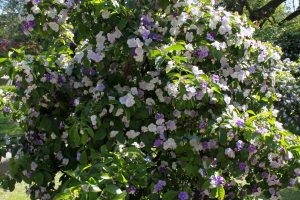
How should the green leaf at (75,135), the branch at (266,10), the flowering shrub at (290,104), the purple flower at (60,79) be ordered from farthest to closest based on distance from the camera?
the branch at (266,10) < the flowering shrub at (290,104) < the purple flower at (60,79) < the green leaf at (75,135)

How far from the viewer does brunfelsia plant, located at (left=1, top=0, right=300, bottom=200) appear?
2.30 m

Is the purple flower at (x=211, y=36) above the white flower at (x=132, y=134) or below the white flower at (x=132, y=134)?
above

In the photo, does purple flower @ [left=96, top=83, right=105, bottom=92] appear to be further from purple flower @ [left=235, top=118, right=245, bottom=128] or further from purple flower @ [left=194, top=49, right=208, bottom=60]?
purple flower @ [left=235, top=118, right=245, bottom=128]

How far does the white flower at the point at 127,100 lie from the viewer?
2.29m

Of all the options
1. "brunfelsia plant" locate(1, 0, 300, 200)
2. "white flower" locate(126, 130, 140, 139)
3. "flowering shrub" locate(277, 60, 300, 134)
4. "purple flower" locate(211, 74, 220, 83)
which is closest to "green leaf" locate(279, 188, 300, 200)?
"flowering shrub" locate(277, 60, 300, 134)

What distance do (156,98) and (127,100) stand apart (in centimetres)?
27

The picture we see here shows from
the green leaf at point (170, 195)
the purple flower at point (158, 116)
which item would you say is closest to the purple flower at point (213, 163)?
the green leaf at point (170, 195)

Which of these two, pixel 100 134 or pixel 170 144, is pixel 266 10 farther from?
pixel 100 134

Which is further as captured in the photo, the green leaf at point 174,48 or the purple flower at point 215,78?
the purple flower at point 215,78

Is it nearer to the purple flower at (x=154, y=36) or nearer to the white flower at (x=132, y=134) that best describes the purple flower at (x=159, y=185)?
the white flower at (x=132, y=134)

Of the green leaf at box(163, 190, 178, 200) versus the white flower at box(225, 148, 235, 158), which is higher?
the white flower at box(225, 148, 235, 158)

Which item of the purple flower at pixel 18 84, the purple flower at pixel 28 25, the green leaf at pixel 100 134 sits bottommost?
the purple flower at pixel 18 84

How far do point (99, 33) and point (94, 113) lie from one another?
0.47 m

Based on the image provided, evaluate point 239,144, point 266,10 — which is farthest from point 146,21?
point 266,10
